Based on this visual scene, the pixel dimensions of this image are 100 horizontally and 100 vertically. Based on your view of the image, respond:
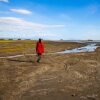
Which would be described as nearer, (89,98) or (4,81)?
(89,98)

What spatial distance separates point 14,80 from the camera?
12.5 m

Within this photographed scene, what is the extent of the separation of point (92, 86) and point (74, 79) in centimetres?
193

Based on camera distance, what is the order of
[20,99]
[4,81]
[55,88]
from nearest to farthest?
[20,99] → [55,88] → [4,81]

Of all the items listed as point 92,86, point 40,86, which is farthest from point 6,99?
point 92,86

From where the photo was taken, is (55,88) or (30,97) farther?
(55,88)

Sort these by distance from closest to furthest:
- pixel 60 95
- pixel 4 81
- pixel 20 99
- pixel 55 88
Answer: pixel 20 99, pixel 60 95, pixel 55 88, pixel 4 81

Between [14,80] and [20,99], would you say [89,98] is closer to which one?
[20,99]

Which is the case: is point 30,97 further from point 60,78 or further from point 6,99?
point 60,78

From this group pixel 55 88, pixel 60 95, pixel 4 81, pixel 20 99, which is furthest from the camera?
pixel 4 81

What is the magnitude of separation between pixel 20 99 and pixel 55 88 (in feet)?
7.88

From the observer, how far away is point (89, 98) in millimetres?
8945

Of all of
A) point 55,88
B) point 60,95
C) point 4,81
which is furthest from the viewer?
point 4,81

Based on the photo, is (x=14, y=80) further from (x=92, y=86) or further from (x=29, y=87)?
(x=92, y=86)

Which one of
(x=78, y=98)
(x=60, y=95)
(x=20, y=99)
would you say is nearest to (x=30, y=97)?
(x=20, y=99)
